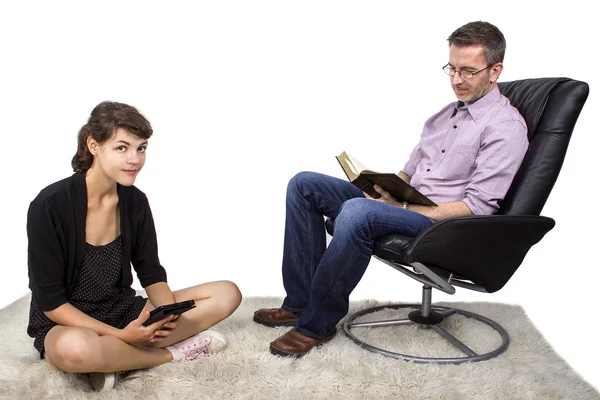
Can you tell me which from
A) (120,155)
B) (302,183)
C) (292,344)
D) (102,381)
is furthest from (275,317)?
(120,155)

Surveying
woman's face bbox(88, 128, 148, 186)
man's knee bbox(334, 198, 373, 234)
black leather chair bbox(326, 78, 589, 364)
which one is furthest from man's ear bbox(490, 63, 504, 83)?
woman's face bbox(88, 128, 148, 186)

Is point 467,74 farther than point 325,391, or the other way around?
point 467,74

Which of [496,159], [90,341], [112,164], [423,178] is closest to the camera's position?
[90,341]

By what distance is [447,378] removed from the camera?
90.0 inches

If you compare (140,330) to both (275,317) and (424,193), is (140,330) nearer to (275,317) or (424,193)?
(275,317)

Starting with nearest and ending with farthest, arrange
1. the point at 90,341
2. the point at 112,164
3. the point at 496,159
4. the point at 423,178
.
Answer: the point at 90,341, the point at 112,164, the point at 496,159, the point at 423,178

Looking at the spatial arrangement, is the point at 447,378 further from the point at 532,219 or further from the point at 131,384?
the point at 131,384

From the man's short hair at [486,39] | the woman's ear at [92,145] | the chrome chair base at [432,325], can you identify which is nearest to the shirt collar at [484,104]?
the man's short hair at [486,39]

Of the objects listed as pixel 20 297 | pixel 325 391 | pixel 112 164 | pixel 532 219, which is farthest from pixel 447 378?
pixel 20 297

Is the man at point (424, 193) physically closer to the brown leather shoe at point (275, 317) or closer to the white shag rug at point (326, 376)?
the brown leather shoe at point (275, 317)

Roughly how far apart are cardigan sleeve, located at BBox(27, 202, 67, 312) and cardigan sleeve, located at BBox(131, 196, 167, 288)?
1.12ft

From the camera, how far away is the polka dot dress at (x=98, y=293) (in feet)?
7.54

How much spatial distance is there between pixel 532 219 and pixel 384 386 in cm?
Answer: 76

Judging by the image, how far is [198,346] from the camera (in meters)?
2.46
